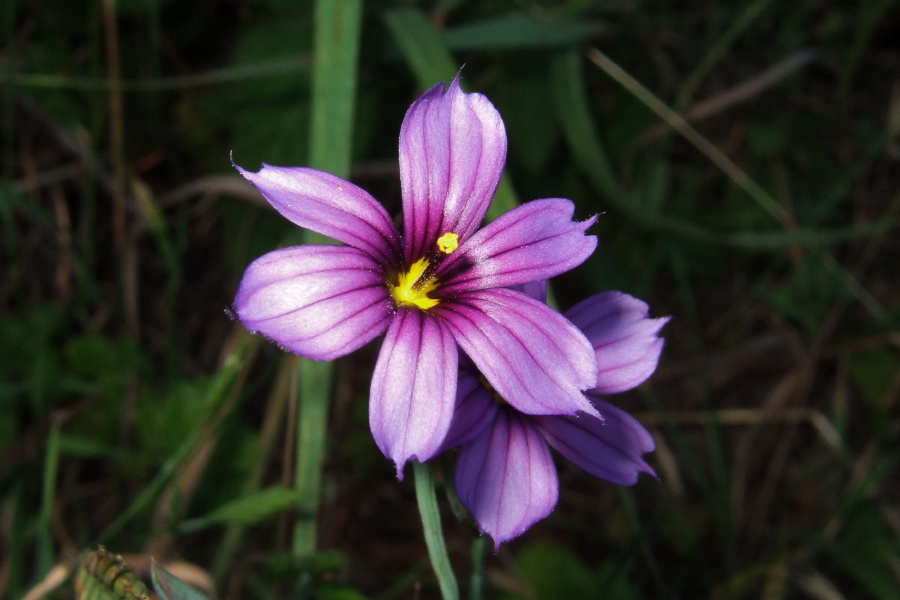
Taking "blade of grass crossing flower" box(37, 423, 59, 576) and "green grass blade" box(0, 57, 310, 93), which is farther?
"green grass blade" box(0, 57, 310, 93)

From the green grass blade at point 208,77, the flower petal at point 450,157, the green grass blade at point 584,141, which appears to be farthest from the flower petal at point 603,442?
the green grass blade at point 208,77

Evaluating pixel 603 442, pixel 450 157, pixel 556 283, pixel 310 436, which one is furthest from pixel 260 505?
pixel 556 283

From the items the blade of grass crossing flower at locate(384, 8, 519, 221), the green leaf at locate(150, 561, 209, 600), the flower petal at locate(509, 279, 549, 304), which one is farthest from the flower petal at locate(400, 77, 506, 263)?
the blade of grass crossing flower at locate(384, 8, 519, 221)

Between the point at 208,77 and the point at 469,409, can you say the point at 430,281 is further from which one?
the point at 208,77

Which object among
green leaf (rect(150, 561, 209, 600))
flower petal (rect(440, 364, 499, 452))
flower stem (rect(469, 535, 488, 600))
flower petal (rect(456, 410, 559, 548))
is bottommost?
flower stem (rect(469, 535, 488, 600))

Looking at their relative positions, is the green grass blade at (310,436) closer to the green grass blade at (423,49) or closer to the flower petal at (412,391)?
the flower petal at (412,391)

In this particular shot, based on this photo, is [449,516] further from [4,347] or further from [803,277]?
[803,277]

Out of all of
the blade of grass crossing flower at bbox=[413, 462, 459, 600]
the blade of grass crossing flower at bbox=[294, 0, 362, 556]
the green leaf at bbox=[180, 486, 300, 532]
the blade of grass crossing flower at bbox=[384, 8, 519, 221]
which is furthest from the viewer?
the blade of grass crossing flower at bbox=[384, 8, 519, 221]

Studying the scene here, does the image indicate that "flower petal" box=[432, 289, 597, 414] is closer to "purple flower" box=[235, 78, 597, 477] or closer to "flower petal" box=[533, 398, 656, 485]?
"purple flower" box=[235, 78, 597, 477]

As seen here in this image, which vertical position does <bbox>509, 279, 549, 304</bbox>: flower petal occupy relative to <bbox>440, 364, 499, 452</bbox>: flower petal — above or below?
above
